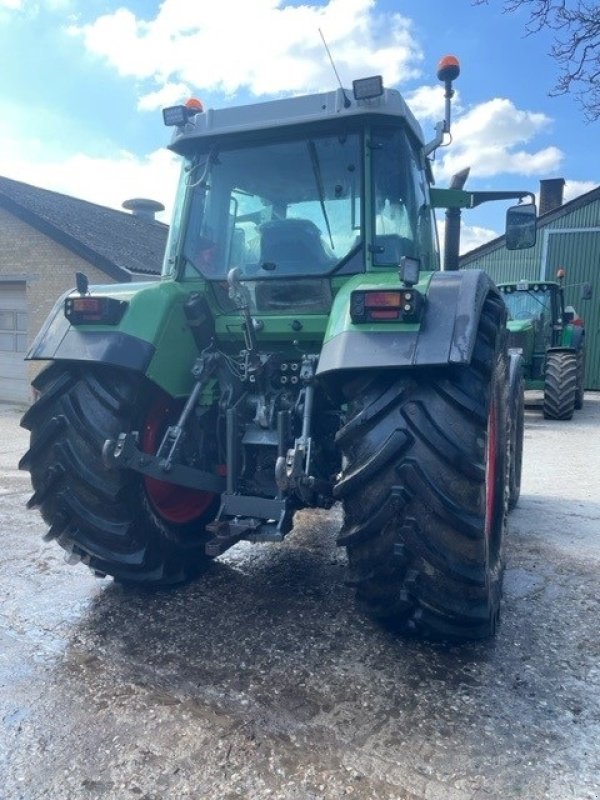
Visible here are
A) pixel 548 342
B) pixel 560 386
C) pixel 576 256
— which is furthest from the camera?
pixel 576 256

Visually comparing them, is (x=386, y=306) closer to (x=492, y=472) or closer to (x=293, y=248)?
(x=293, y=248)

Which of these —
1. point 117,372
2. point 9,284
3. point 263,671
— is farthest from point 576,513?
point 9,284

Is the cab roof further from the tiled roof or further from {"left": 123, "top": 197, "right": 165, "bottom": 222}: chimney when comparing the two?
{"left": 123, "top": 197, "right": 165, "bottom": 222}: chimney

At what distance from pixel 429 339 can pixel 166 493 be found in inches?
66.0

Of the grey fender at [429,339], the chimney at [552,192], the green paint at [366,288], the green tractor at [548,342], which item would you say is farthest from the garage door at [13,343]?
the chimney at [552,192]

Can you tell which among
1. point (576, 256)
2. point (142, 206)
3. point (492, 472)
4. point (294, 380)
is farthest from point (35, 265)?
point (576, 256)

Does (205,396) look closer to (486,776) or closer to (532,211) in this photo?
(486,776)

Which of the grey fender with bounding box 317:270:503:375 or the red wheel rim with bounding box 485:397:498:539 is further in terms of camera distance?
the red wheel rim with bounding box 485:397:498:539

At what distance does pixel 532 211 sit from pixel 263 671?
2.97 m

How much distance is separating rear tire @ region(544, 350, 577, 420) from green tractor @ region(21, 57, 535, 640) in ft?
26.0

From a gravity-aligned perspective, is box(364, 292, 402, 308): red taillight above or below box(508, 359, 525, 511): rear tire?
above

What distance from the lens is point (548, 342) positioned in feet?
39.2

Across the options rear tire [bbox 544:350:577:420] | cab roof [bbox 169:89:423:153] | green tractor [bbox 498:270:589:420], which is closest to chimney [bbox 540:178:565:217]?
green tractor [bbox 498:270:589:420]

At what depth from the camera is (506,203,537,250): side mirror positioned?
3.73 metres
